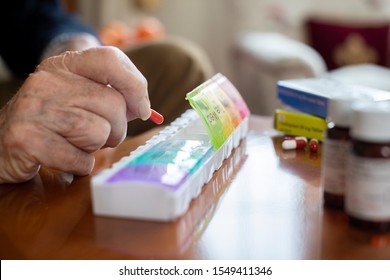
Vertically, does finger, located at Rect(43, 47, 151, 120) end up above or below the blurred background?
above

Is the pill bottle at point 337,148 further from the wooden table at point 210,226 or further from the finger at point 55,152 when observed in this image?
the finger at point 55,152

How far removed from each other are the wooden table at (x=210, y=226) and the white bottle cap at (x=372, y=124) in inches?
4.3

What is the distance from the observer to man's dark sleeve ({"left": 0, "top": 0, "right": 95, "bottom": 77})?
166 centimetres

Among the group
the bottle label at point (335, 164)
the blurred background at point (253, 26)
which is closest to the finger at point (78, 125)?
the bottle label at point (335, 164)

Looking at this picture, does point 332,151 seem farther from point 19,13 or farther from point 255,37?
point 255,37

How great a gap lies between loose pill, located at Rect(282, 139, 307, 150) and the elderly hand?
270mm

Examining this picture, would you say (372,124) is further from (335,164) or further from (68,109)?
(68,109)

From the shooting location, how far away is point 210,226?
25.4 inches

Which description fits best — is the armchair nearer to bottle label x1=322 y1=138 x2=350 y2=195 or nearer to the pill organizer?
A: the pill organizer

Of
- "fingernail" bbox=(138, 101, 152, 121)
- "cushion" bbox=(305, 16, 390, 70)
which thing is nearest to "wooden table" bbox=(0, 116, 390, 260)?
"fingernail" bbox=(138, 101, 152, 121)

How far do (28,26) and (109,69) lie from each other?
3.53ft

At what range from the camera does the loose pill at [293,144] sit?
936 millimetres

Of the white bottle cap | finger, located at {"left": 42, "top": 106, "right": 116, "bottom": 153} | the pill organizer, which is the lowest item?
Result: the pill organizer

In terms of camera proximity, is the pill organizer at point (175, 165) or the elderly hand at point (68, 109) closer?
the pill organizer at point (175, 165)
